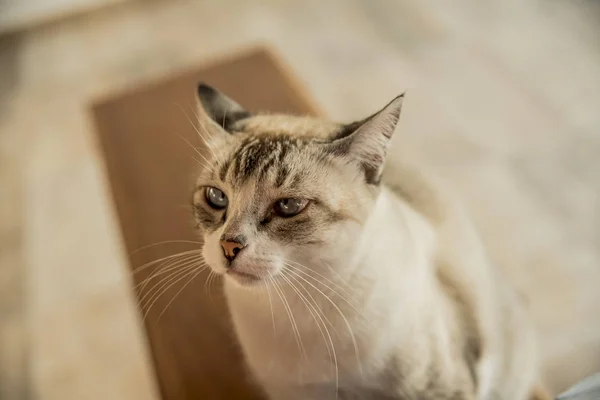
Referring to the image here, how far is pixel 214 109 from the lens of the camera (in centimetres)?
92

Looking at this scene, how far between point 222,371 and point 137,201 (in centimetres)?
51

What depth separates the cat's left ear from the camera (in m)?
0.88

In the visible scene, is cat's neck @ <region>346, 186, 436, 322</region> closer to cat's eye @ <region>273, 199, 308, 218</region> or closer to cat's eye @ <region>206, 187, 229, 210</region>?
cat's eye @ <region>273, 199, 308, 218</region>

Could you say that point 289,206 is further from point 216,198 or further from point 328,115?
point 328,115

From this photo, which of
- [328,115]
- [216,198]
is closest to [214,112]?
[216,198]

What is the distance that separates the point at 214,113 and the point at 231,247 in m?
0.29

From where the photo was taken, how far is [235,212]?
777 mm

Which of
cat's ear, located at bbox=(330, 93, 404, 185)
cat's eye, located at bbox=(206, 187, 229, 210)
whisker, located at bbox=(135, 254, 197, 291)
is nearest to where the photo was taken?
cat's ear, located at bbox=(330, 93, 404, 185)

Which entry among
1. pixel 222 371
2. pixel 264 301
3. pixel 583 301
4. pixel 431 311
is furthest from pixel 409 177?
pixel 583 301

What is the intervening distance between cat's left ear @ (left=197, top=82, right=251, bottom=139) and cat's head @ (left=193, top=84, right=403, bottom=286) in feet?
0.30

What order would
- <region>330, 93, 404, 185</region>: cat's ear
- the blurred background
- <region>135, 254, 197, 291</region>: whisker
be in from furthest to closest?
the blurred background → <region>135, 254, 197, 291</region>: whisker → <region>330, 93, 404, 185</region>: cat's ear

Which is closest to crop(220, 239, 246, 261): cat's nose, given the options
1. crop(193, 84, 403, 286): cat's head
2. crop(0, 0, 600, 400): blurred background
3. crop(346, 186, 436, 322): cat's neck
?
crop(193, 84, 403, 286): cat's head

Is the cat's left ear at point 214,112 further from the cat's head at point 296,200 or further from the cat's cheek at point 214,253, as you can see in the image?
the cat's cheek at point 214,253

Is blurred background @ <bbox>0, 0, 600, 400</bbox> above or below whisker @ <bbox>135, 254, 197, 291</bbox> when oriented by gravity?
above
